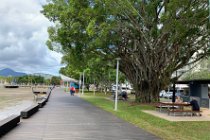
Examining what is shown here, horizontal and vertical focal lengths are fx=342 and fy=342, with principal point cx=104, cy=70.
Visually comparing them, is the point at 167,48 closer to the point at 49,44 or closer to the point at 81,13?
the point at 81,13

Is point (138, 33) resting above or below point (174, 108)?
above

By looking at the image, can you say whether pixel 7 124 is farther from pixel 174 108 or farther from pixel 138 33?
pixel 138 33

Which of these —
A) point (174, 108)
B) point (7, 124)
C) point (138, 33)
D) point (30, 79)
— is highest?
point (30, 79)

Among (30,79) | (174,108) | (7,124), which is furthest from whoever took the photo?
(30,79)

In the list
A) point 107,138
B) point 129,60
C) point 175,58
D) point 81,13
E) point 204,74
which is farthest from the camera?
point 204,74

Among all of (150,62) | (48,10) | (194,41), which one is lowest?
(150,62)

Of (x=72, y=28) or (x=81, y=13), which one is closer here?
(x=81, y=13)

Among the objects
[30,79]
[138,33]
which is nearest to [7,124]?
[138,33]

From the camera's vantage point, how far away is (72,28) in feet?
88.8

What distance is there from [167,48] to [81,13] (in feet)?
25.0

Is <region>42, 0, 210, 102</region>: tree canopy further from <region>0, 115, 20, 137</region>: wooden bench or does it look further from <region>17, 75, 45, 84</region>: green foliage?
<region>17, 75, 45, 84</region>: green foliage

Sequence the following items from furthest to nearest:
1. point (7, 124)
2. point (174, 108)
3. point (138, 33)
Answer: point (138, 33)
point (174, 108)
point (7, 124)

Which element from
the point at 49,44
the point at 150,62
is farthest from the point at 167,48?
the point at 49,44

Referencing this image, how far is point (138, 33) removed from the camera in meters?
27.2
